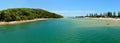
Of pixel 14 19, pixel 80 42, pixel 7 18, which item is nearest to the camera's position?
pixel 80 42

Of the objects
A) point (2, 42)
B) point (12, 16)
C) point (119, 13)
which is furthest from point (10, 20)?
point (119, 13)

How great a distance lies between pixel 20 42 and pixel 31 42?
6.21 ft

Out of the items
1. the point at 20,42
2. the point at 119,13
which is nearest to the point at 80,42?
the point at 20,42

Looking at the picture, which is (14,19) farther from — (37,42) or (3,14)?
(37,42)

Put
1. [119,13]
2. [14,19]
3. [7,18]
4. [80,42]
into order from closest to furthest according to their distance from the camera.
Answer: [80,42]
[7,18]
[14,19]
[119,13]

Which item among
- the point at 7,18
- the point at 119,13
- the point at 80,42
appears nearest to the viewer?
the point at 80,42

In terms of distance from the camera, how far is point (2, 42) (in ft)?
127

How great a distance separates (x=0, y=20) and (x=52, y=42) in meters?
85.1

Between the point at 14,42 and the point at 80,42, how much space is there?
11460 millimetres

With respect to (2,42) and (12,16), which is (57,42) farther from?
(12,16)

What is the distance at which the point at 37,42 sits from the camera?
37.9 metres

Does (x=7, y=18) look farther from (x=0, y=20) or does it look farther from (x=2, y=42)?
(x=2, y=42)

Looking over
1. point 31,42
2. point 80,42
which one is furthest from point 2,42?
point 80,42

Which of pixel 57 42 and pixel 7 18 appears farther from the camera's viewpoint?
pixel 7 18
